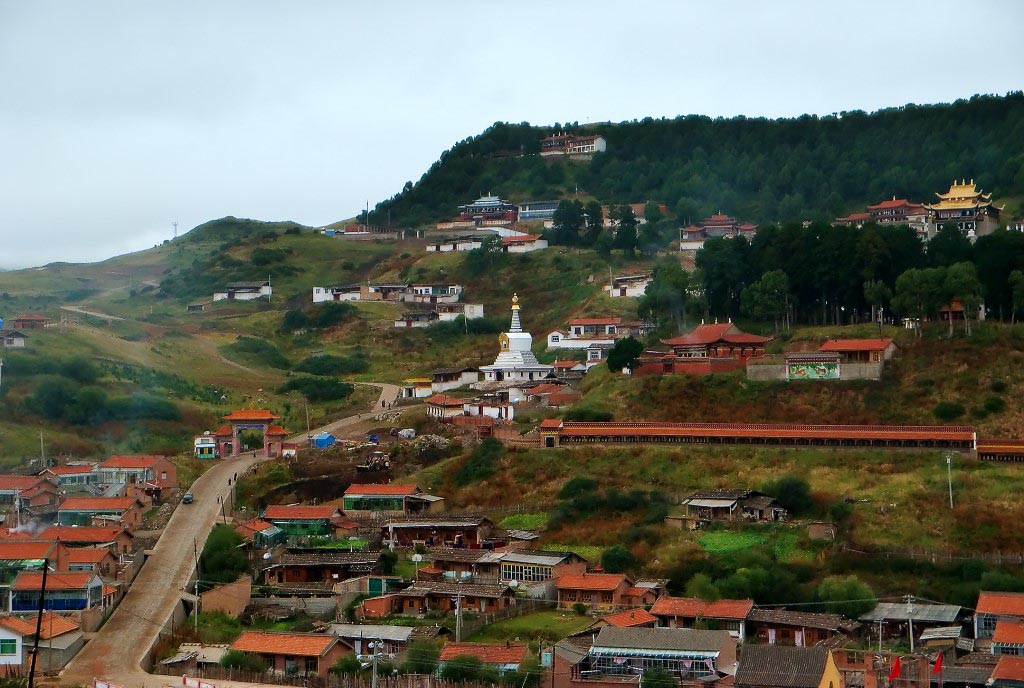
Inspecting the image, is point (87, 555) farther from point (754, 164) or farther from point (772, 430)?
point (754, 164)

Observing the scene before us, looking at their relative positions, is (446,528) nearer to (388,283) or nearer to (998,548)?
(998,548)

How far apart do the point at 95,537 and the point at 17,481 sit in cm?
584

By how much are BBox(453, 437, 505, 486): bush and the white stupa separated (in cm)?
1108

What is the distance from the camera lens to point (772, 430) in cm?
4909

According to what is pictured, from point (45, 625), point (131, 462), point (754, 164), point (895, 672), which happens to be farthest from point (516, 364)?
point (754, 164)

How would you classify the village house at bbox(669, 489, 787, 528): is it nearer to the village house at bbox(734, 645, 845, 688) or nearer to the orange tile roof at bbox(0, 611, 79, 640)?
the village house at bbox(734, 645, 845, 688)

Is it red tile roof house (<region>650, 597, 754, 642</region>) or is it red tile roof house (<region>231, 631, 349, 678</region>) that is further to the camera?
red tile roof house (<region>650, 597, 754, 642</region>)

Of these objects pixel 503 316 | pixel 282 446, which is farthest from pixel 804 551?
pixel 503 316

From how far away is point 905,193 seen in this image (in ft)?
283

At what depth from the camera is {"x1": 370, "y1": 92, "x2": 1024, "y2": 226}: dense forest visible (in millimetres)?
87312

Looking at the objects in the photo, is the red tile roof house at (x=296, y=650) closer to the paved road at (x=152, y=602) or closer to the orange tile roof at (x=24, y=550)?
the paved road at (x=152, y=602)

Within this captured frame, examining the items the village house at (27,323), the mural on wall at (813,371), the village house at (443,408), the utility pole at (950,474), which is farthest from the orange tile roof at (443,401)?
the utility pole at (950,474)

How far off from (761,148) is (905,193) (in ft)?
45.5

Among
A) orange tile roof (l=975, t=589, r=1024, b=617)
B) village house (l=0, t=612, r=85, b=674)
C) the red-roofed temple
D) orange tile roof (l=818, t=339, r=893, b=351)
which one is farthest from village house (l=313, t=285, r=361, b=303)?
orange tile roof (l=975, t=589, r=1024, b=617)
